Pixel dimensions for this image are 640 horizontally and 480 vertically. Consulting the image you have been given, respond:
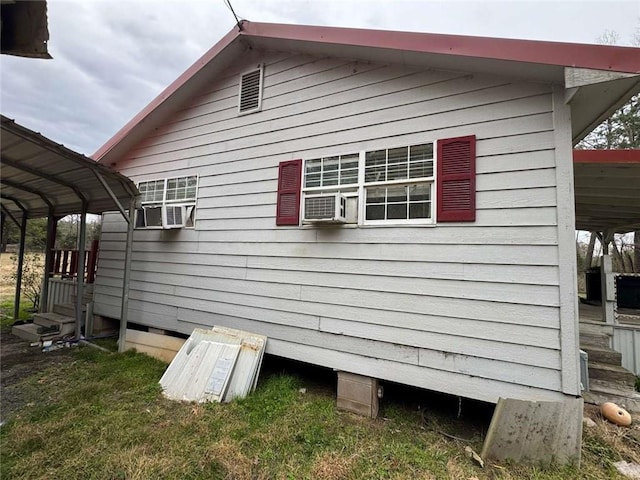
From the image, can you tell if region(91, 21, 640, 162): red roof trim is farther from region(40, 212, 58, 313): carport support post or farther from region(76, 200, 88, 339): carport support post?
region(40, 212, 58, 313): carport support post

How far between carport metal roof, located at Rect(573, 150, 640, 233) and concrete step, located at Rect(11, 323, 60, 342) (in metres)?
8.30

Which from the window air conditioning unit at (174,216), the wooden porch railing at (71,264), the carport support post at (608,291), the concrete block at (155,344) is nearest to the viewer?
the carport support post at (608,291)

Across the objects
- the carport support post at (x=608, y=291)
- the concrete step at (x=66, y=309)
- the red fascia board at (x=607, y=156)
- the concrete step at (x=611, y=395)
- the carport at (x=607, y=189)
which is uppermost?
the red fascia board at (x=607, y=156)

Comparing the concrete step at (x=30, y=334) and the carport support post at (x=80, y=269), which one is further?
the carport support post at (x=80, y=269)

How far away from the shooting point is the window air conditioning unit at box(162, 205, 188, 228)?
4950 mm

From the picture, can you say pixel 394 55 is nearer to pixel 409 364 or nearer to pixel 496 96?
pixel 496 96

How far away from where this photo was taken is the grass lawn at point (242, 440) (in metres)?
2.31

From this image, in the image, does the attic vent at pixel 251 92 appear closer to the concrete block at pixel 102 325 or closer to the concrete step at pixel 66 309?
the concrete block at pixel 102 325

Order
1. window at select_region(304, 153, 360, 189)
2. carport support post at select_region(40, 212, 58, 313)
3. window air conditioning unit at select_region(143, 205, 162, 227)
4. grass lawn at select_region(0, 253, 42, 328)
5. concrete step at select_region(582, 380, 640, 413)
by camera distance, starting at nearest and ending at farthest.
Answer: concrete step at select_region(582, 380, 640, 413), window at select_region(304, 153, 360, 189), window air conditioning unit at select_region(143, 205, 162, 227), carport support post at select_region(40, 212, 58, 313), grass lawn at select_region(0, 253, 42, 328)

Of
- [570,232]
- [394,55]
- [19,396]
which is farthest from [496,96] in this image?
[19,396]

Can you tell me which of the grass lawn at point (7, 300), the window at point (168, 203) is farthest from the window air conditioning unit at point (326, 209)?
the grass lawn at point (7, 300)

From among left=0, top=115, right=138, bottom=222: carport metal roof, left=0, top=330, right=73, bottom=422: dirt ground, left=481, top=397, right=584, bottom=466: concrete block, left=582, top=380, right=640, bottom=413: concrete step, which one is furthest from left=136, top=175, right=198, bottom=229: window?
left=582, top=380, right=640, bottom=413: concrete step

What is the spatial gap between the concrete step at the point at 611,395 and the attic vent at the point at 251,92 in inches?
208

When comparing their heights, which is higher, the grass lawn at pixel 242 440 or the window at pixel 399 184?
the window at pixel 399 184
